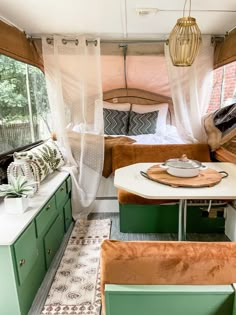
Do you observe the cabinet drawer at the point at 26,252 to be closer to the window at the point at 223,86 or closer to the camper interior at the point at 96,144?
the camper interior at the point at 96,144

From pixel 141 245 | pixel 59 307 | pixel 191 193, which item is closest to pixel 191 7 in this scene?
pixel 191 193

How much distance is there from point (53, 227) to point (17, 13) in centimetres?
181

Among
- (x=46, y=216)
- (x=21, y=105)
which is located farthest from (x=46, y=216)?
(x=21, y=105)

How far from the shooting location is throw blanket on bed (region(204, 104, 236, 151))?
248 cm

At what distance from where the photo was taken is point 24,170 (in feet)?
6.47

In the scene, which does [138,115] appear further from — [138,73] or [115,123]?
[138,73]

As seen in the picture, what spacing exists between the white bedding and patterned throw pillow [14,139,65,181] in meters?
0.96

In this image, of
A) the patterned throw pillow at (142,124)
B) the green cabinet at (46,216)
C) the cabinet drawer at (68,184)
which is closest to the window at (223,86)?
the patterned throw pillow at (142,124)

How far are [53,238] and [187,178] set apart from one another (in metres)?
1.22

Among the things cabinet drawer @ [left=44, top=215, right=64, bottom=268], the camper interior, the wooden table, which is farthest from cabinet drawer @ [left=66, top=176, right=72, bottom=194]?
the wooden table

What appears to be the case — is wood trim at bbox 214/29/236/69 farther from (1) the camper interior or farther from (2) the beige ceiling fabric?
(2) the beige ceiling fabric

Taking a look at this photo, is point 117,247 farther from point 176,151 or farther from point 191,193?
point 176,151

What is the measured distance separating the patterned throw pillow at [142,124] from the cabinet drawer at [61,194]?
147cm

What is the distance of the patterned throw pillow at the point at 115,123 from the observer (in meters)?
3.57
